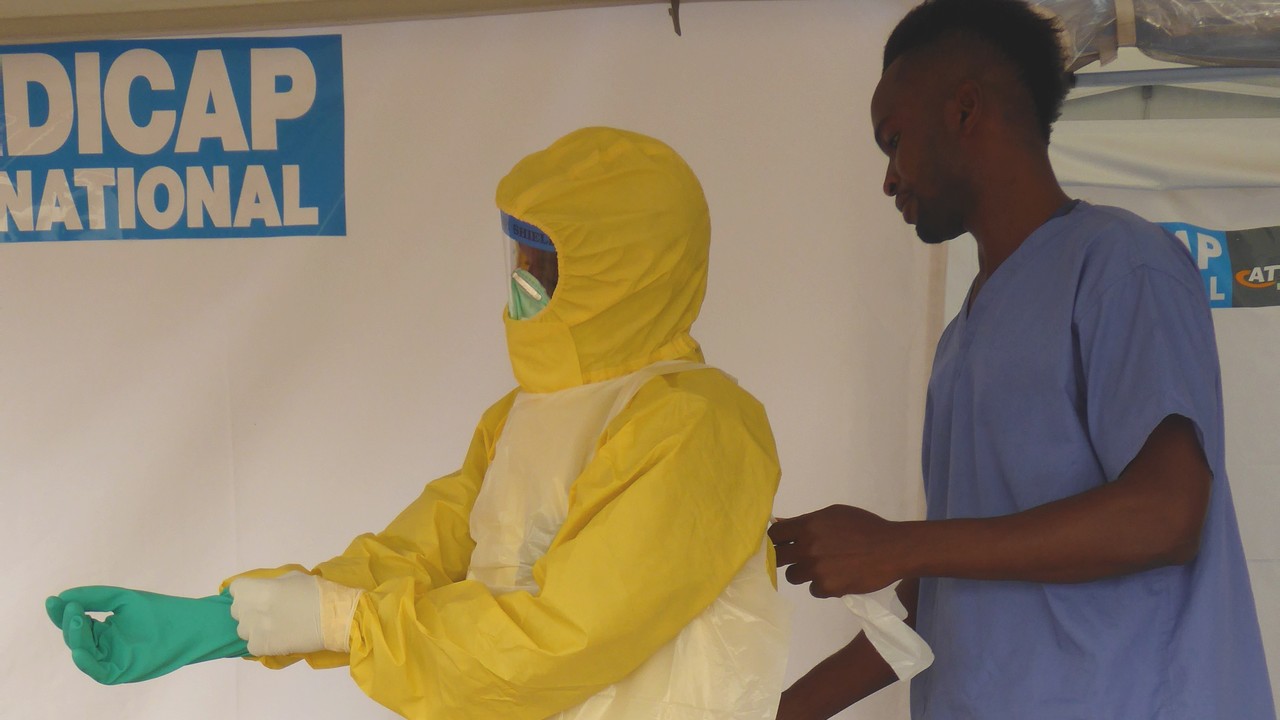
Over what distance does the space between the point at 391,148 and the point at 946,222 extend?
120 centimetres

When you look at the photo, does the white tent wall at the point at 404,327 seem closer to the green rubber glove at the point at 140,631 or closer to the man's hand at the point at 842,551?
the man's hand at the point at 842,551

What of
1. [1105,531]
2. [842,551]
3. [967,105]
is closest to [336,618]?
[842,551]

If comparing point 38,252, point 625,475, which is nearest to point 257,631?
point 625,475

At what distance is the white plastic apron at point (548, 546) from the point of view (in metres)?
1.04

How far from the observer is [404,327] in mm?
2098

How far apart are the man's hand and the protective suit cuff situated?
0.42 metres

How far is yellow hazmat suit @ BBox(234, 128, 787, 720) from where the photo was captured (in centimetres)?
94

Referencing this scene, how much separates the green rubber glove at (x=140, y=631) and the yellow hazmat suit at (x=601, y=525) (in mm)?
57

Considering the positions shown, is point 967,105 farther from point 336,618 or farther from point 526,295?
point 336,618

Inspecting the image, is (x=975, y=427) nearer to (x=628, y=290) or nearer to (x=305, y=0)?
(x=628, y=290)

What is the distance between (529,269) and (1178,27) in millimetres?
1084

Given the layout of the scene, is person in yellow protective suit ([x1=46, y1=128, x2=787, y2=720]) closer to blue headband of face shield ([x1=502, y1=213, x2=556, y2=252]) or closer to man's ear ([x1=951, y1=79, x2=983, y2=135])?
blue headband of face shield ([x1=502, y1=213, x2=556, y2=252])

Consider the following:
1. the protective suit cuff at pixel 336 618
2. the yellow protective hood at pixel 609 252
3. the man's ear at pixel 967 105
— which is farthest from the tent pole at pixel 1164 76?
the protective suit cuff at pixel 336 618

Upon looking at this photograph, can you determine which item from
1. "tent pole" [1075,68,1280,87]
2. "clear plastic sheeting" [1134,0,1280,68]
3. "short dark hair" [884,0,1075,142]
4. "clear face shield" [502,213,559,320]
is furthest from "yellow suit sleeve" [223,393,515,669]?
"tent pole" [1075,68,1280,87]
